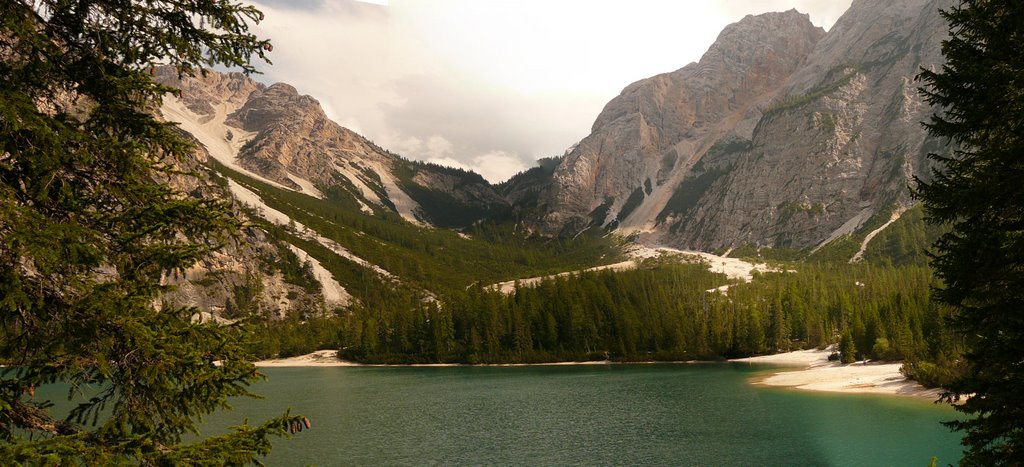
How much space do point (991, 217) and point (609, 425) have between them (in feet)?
154

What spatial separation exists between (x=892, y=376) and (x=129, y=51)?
93.2 m

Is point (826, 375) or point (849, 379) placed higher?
point (849, 379)

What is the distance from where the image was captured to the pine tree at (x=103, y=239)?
730 cm

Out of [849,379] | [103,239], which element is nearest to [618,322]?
[849,379]

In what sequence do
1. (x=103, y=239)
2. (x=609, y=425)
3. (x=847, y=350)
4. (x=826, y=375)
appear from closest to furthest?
(x=103, y=239) < (x=609, y=425) < (x=826, y=375) < (x=847, y=350)

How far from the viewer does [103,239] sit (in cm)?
831

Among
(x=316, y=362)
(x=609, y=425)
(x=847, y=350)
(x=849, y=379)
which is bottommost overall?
(x=849, y=379)

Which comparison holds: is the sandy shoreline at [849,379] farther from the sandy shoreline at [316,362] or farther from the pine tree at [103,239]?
the sandy shoreline at [316,362]

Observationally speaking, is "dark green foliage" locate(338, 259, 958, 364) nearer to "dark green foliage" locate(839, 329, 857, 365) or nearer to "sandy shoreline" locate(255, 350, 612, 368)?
"sandy shoreline" locate(255, 350, 612, 368)

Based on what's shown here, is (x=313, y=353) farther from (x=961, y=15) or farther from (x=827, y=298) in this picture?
(x=961, y=15)

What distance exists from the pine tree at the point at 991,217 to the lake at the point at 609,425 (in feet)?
95.0

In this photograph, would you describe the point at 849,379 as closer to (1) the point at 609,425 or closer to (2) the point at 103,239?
(1) the point at 609,425

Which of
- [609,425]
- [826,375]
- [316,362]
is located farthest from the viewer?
[316,362]

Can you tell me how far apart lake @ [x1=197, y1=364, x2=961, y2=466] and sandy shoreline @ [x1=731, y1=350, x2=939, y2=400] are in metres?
4.04
